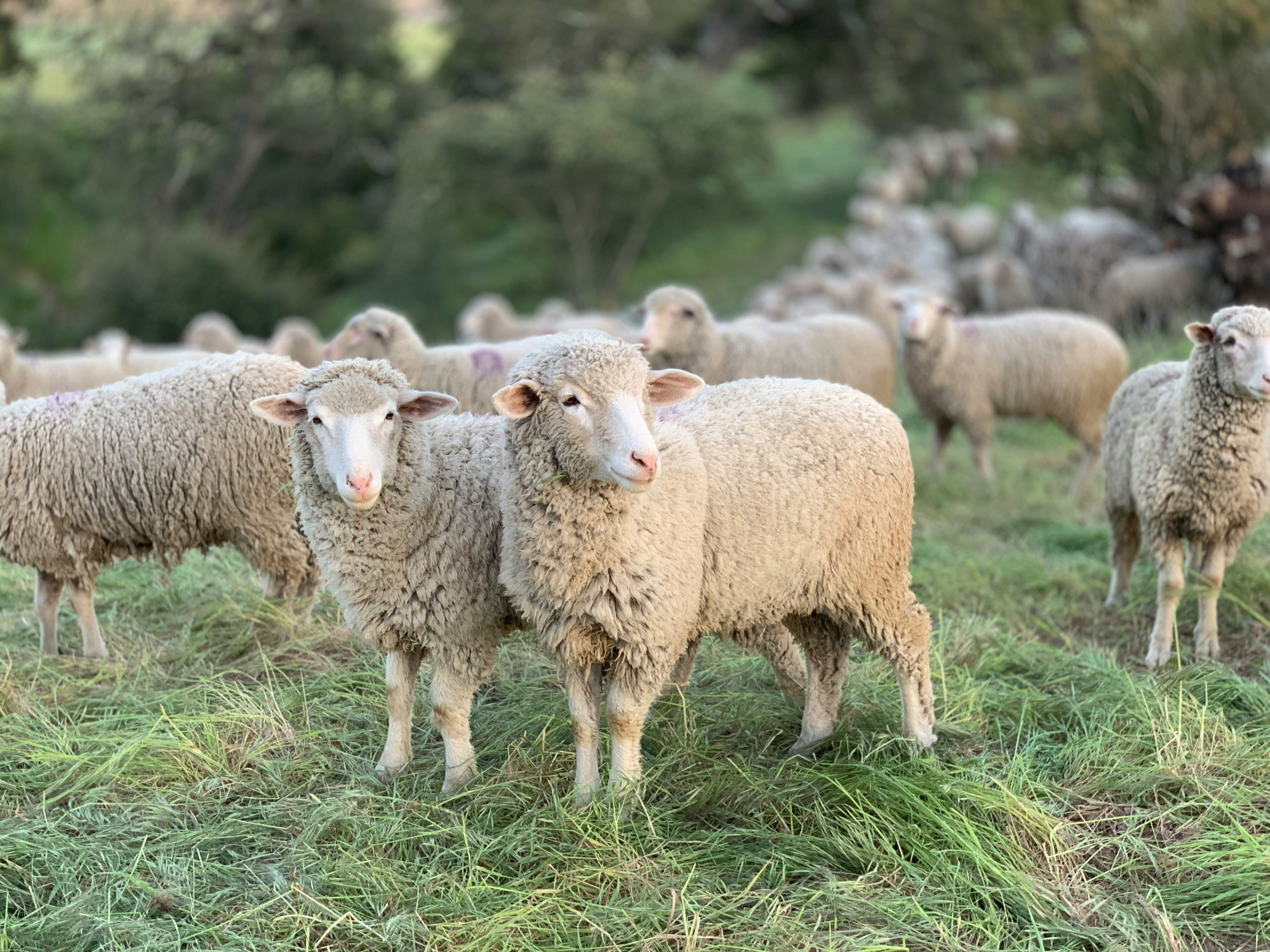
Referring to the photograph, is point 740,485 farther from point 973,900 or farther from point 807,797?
point 973,900

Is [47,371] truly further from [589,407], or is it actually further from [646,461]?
[646,461]

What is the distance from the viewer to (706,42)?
3206cm

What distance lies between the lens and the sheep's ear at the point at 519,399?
10.2 ft

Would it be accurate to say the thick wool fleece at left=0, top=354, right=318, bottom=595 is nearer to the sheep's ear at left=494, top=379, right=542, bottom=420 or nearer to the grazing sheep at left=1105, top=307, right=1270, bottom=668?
the sheep's ear at left=494, top=379, right=542, bottom=420

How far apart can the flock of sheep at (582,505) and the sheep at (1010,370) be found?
9.72 feet

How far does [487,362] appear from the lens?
6254 mm

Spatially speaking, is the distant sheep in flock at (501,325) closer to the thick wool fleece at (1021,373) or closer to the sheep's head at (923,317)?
the sheep's head at (923,317)

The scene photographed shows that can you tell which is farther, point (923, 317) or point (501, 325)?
point (501, 325)

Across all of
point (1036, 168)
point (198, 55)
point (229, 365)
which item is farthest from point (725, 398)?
point (198, 55)

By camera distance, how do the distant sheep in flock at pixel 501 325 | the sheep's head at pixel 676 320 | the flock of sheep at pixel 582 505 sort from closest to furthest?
the flock of sheep at pixel 582 505
the sheep's head at pixel 676 320
the distant sheep in flock at pixel 501 325

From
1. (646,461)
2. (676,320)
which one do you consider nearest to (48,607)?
(646,461)

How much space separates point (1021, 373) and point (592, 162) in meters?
16.1

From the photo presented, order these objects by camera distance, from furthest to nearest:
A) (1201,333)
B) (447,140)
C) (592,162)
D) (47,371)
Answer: (447,140), (592,162), (47,371), (1201,333)

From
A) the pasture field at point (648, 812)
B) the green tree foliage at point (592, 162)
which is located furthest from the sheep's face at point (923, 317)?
the green tree foliage at point (592, 162)
